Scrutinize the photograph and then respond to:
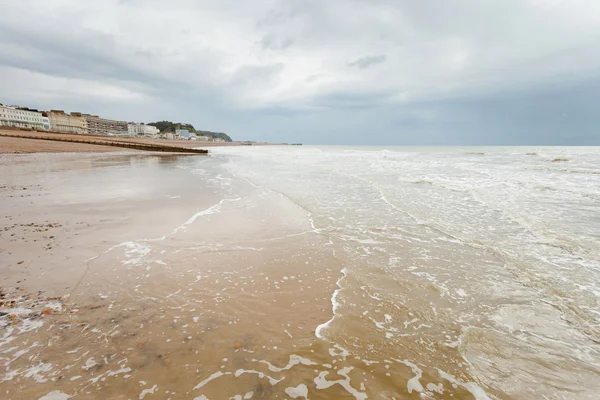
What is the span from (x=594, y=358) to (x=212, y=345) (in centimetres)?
473

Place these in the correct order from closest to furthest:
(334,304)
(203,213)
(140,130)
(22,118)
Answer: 1. (334,304)
2. (203,213)
3. (22,118)
4. (140,130)

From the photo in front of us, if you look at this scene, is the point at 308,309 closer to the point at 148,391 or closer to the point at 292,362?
the point at 292,362

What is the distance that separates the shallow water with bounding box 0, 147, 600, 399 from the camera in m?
2.92

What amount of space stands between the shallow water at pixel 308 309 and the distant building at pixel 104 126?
173045 mm

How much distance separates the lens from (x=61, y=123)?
384 feet

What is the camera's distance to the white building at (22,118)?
90044mm

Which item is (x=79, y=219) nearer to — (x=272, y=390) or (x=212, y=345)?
(x=212, y=345)

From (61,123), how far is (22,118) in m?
19.7

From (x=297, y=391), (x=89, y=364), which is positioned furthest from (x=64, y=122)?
(x=297, y=391)

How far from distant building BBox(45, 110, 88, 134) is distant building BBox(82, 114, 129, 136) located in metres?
11.8

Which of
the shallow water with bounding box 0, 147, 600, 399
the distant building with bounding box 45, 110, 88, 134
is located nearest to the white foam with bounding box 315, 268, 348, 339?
the shallow water with bounding box 0, 147, 600, 399

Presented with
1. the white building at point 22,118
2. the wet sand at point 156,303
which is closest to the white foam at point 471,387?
the wet sand at point 156,303

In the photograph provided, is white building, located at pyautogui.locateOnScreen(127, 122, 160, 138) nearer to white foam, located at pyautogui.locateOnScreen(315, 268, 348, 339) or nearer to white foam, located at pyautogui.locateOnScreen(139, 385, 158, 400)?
white foam, located at pyautogui.locateOnScreen(315, 268, 348, 339)

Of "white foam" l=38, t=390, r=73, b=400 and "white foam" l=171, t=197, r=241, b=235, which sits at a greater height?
"white foam" l=171, t=197, r=241, b=235
